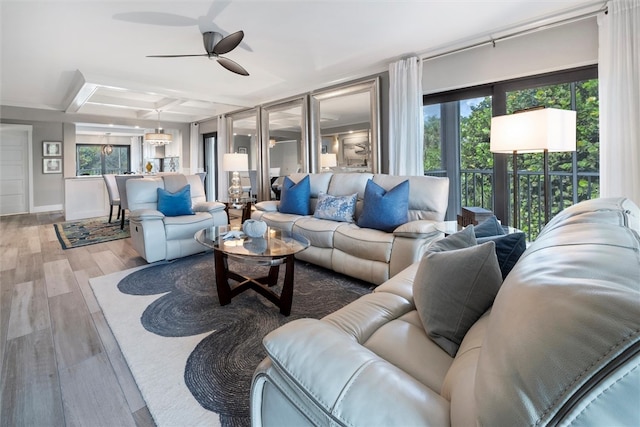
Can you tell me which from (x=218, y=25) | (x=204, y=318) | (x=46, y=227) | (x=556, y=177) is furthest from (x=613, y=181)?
(x=46, y=227)

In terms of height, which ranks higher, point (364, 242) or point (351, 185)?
point (351, 185)

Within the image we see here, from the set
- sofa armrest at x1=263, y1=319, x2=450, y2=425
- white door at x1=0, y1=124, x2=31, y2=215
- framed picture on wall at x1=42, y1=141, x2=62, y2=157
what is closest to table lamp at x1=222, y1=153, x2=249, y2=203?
sofa armrest at x1=263, y1=319, x2=450, y2=425

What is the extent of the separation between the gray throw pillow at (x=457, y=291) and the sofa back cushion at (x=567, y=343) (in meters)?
0.42

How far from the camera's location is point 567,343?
0.43 meters

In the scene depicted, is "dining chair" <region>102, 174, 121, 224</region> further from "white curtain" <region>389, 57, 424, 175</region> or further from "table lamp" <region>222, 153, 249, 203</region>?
"white curtain" <region>389, 57, 424, 175</region>

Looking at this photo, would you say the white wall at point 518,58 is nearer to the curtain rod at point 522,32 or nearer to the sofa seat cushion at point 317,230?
the curtain rod at point 522,32

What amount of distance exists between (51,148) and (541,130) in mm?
9455

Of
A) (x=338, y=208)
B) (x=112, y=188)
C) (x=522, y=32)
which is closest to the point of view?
(x=522, y=32)

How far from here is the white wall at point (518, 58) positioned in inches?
111

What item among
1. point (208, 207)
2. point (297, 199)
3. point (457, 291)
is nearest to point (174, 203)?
point (208, 207)

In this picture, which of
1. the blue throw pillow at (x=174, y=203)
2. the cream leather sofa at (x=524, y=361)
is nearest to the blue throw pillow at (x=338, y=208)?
the blue throw pillow at (x=174, y=203)

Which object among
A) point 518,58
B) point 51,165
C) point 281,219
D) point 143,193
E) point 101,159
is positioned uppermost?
point 101,159

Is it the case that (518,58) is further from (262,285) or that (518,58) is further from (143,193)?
(143,193)

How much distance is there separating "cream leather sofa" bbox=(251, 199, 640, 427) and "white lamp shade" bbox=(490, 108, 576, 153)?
1.43 m
